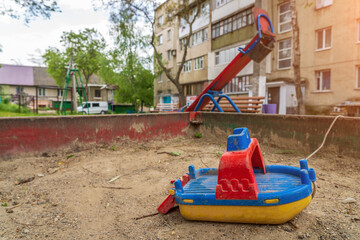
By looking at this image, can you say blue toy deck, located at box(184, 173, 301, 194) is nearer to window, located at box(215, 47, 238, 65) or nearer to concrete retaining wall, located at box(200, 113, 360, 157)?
concrete retaining wall, located at box(200, 113, 360, 157)

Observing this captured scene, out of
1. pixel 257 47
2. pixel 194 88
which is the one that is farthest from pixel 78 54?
pixel 257 47

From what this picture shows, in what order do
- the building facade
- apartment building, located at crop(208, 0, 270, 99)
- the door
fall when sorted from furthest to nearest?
the building facade → apartment building, located at crop(208, 0, 270, 99) → the door

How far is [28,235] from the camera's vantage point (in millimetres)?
1815

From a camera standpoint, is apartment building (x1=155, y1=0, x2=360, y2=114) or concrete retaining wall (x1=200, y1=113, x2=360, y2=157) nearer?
concrete retaining wall (x1=200, y1=113, x2=360, y2=157)

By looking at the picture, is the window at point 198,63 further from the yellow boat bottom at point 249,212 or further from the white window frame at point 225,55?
the yellow boat bottom at point 249,212

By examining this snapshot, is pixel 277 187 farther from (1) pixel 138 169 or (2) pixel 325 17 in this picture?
(2) pixel 325 17

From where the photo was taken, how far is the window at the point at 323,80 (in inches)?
591

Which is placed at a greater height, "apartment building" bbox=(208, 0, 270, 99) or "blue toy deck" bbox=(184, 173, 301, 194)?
"apartment building" bbox=(208, 0, 270, 99)

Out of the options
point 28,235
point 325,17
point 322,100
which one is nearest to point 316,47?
point 325,17

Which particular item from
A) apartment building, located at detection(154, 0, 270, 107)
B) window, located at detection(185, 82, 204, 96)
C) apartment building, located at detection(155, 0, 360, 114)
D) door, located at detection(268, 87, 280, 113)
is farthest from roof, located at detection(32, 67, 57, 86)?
door, located at detection(268, 87, 280, 113)

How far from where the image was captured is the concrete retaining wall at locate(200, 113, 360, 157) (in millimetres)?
3316

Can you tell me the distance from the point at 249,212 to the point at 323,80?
1630cm

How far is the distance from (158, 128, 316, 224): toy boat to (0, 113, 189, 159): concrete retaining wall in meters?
2.77

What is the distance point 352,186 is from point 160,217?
6.54 feet
